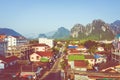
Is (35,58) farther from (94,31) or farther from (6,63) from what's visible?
(94,31)

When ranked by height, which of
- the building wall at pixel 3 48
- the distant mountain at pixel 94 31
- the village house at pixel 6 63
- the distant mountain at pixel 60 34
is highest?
the distant mountain at pixel 60 34

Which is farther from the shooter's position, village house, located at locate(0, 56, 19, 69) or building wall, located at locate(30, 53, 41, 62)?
building wall, located at locate(30, 53, 41, 62)

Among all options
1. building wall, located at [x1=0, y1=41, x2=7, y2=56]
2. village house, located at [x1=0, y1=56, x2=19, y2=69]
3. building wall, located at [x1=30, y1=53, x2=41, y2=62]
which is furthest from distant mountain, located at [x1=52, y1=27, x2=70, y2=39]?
village house, located at [x1=0, y1=56, x2=19, y2=69]

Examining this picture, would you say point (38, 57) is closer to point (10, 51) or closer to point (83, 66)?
point (10, 51)

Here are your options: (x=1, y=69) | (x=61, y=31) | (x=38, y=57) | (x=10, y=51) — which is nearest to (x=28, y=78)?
(x=1, y=69)

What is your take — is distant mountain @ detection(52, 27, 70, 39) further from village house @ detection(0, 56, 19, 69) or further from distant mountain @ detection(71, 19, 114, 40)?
village house @ detection(0, 56, 19, 69)

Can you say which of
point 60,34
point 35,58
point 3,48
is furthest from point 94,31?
point 60,34

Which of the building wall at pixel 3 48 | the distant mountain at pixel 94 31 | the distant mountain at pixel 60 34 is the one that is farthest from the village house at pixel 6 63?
the distant mountain at pixel 60 34

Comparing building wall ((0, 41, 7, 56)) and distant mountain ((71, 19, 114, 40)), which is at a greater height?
distant mountain ((71, 19, 114, 40))

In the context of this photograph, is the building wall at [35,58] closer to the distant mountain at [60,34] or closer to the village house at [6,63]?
the village house at [6,63]
